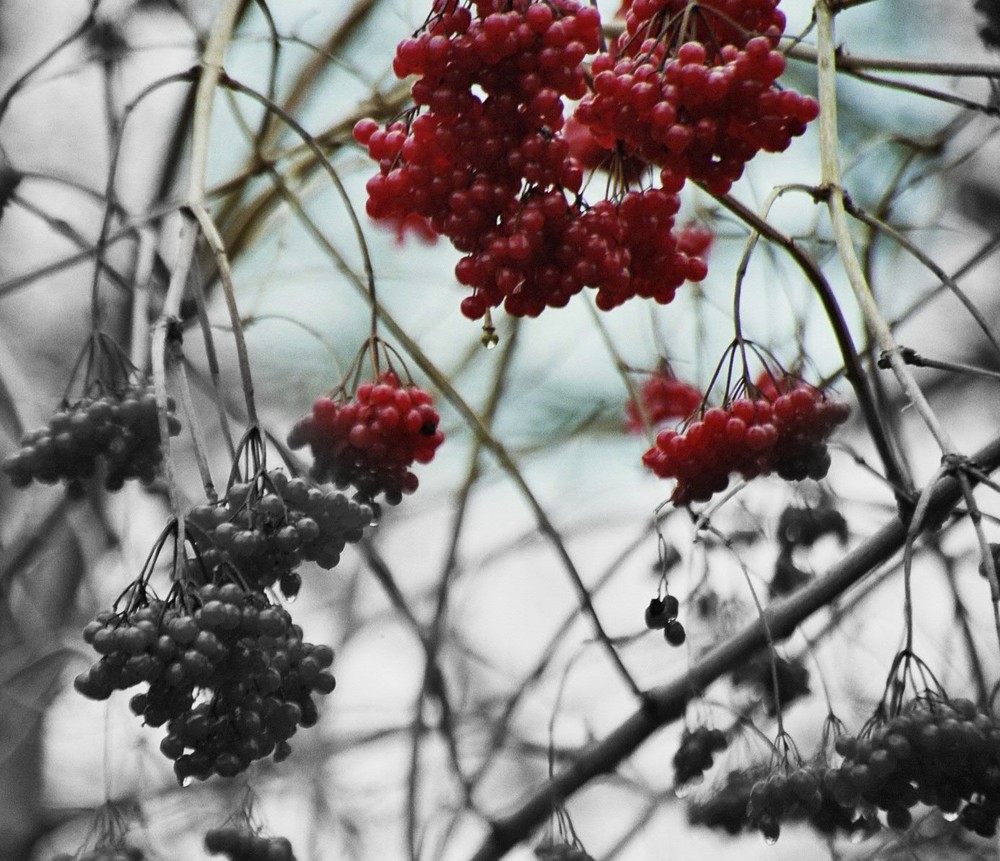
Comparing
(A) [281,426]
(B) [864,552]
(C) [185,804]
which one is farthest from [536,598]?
(B) [864,552]

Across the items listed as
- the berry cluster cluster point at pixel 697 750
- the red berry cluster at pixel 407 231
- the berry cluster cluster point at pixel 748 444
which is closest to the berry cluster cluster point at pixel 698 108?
the berry cluster cluster point at pixel 748 444

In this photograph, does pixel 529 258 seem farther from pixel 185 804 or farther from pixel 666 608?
pixel 185 804

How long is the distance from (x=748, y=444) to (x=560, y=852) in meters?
0.60

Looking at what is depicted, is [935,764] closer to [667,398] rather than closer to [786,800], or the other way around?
A: [786,800]

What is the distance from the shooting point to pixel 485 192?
49.5 inches

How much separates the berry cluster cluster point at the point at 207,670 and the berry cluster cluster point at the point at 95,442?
1.23 ft

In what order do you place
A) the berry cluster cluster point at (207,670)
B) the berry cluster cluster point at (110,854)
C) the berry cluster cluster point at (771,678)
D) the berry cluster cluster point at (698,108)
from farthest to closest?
1. the berry cluster cluster point at (771,678)
2. the berry cluster cluster point at (110,854)
3. the berry cluster cluster point at (698,108)
4. the berry cluster cluster point at (207,670)

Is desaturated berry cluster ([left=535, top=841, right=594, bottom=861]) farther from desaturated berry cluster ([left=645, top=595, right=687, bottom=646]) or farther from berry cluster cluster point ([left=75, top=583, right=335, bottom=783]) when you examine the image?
berry cluster cluster point ([left=75, top=583, right=335, bottom=783])

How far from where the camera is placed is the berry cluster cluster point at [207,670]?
1.05 meters

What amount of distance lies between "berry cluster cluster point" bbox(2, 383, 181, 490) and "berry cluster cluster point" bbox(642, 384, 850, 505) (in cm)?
55

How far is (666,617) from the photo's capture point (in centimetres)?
145

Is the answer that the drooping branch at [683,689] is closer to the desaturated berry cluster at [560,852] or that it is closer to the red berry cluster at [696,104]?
the desaturated berry cluster at [560,852]

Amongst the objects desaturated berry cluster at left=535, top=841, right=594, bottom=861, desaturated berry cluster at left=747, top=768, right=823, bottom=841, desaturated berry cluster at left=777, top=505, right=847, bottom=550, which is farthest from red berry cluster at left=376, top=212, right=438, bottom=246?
desaturated berry cluster at left=747, top=768, right=823, bottom=841

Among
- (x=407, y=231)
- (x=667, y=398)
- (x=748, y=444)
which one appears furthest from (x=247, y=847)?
(x=407, y=231)
